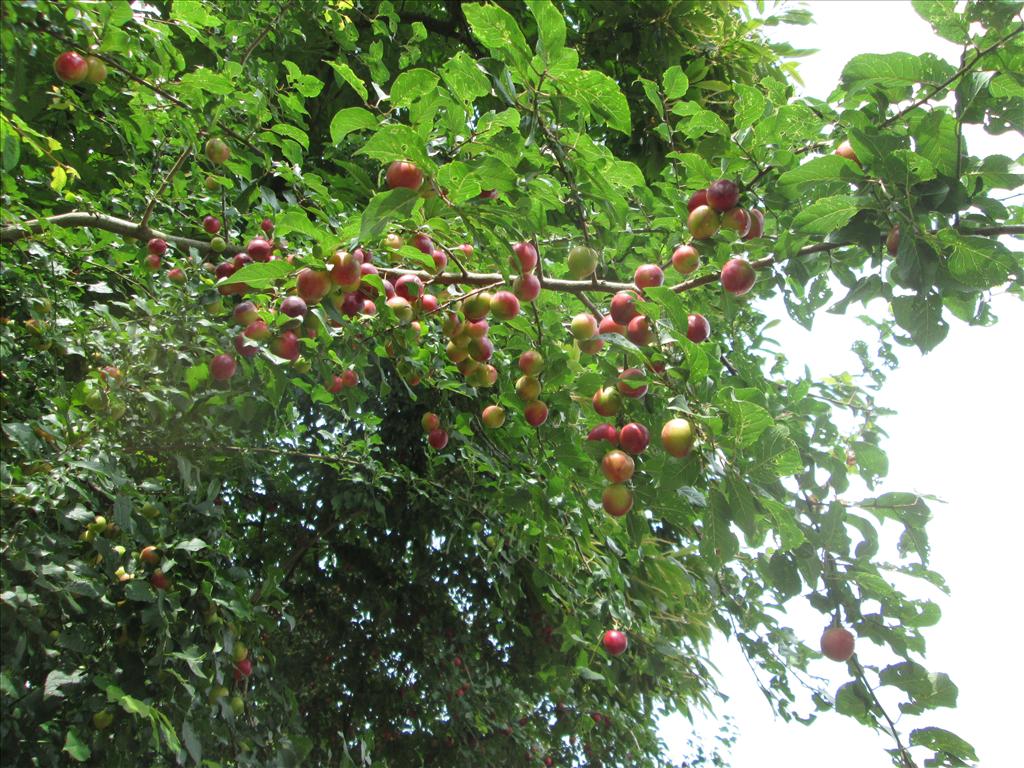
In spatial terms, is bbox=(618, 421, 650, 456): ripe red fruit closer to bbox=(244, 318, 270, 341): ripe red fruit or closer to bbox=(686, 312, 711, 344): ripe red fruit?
bbox=(686, 312, 711, 344): ripe red fruit

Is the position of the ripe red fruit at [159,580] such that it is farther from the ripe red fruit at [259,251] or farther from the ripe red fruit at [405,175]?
the ripe red fruit at [405,175]

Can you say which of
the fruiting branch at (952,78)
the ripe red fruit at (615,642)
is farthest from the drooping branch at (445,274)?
the ripe red fruit at (615,642)

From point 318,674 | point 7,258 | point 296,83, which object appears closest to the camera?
point 7,258

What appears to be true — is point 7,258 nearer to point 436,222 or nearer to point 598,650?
point 436,222

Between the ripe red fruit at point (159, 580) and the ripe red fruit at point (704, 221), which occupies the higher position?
the ripe red fruit at point (704, 221)

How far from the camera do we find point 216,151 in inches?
82.0

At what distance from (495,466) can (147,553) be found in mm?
1151

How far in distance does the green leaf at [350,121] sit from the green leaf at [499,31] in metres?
0.25

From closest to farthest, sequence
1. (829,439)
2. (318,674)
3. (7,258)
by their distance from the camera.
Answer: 1. (829,439)
2. (7,258)
3. (318,674)

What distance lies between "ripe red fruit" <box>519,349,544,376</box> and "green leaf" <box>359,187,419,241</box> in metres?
0.57

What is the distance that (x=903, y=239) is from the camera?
1.28 metres

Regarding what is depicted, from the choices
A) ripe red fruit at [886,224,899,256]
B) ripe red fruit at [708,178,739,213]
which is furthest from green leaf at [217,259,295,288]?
ripe red fruit at [886,224,899,256]

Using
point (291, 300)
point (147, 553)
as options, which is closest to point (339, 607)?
point (147, 553)

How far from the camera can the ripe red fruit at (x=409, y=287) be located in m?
1.73
